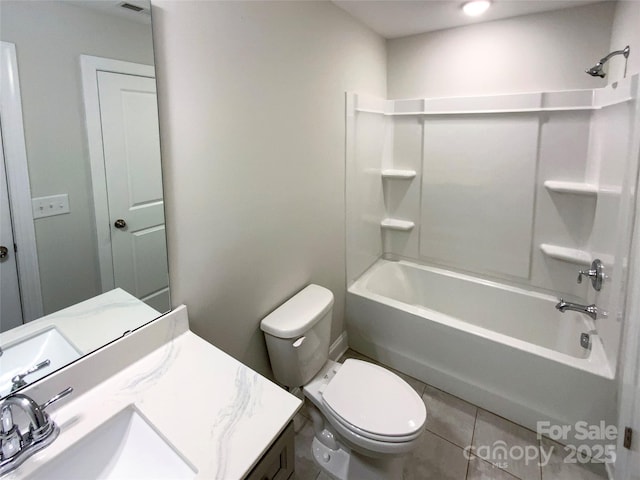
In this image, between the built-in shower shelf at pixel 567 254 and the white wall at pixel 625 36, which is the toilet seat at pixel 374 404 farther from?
the white wall at pixel 625 36

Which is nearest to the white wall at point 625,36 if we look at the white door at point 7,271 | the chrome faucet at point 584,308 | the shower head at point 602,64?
the shower head at point 602,64

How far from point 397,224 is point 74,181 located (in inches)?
91.1

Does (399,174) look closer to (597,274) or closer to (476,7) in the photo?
(476,7)

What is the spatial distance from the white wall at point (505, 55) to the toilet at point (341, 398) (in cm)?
179

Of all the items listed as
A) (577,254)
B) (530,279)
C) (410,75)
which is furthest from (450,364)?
(410,75)

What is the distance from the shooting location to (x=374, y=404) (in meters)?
1.54

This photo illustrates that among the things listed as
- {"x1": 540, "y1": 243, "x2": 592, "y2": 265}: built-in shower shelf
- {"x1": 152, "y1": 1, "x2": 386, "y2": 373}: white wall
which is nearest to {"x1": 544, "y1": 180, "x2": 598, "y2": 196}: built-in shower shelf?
{"x1": 540, "y1": 243, "x2": 592, "y2": 265}: built-in shower shelf

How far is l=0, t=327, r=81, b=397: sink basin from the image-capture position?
95cm

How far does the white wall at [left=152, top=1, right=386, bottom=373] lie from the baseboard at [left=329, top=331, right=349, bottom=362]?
21.4 inches

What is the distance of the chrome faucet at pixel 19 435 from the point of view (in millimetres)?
825

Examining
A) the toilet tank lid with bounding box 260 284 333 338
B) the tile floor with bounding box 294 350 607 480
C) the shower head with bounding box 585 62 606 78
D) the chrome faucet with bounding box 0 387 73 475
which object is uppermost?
the shower head with bounding box 585 62 606 78

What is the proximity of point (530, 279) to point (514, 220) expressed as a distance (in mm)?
425

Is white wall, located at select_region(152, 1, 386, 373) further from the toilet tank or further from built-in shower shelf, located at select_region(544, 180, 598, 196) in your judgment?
built-in shower shelf, located at select_region(544, 180, 598, 196)

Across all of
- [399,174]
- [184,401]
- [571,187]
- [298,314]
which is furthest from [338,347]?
[571,187]
